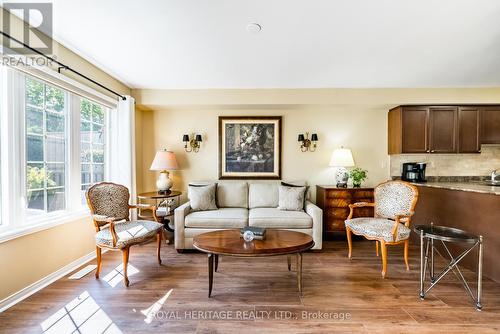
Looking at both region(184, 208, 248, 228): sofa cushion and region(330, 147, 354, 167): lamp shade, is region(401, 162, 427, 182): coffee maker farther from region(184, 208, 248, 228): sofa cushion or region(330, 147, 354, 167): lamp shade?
region(184, 208, 248, 228): sofa cushion

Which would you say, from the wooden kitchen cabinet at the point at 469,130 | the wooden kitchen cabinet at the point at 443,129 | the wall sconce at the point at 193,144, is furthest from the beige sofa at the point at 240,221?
the wooden kitchen cabinet at the point at 469,130

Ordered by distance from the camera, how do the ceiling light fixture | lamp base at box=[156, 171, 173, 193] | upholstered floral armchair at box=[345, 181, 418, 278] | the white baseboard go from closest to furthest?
the white baseboard, the ceiling light fixture, upholstered floral armchair at box=[345, 181, 418, 278], lamp base at box=[156, 171, 173, 193]

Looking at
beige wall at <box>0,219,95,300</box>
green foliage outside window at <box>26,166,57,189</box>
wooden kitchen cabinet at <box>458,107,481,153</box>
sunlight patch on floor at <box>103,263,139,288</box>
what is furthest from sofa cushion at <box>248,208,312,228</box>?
wooden kitchen cabinet at <box>458,107,481,153</box>

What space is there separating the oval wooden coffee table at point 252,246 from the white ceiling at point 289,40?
77.4 inches

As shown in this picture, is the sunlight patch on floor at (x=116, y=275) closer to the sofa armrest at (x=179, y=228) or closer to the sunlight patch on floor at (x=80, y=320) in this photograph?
the sunlight patch on floor at (x=80, y=320)

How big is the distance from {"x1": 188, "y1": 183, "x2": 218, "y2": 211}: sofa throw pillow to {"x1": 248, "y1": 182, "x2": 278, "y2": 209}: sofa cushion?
606mm

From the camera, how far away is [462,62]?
282 cm

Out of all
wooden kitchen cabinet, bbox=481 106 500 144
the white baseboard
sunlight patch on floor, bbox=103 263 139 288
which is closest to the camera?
the white baseboard

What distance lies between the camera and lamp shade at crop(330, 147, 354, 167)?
12.5ft

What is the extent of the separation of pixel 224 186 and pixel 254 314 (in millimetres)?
2198

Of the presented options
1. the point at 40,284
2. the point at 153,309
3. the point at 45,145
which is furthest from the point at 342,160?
the point at 40,284

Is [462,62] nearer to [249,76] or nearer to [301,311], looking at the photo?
[249,76]

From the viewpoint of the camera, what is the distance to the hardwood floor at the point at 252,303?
69.9 inches

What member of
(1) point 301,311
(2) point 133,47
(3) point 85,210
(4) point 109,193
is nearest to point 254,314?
(1) point 301,311
